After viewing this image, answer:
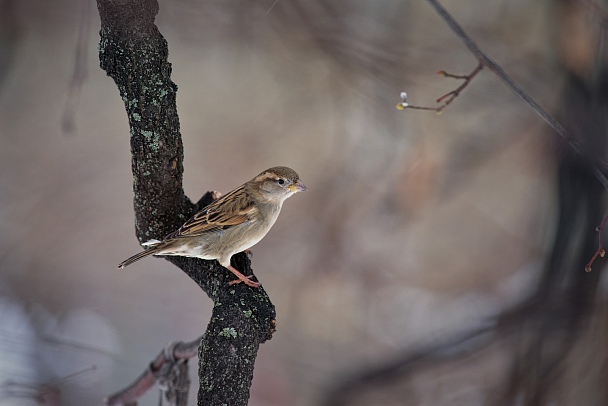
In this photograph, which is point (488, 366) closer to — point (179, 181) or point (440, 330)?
point (440, 330)

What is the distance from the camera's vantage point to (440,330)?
462cm

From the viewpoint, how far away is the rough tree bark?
203cm

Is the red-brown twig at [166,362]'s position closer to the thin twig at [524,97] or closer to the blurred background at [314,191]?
the thin twig at [524,97]

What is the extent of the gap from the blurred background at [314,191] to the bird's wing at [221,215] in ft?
5.45

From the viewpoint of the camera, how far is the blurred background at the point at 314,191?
431cm

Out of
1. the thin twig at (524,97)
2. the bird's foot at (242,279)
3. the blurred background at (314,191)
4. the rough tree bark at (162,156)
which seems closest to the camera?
the thin twig at (524,97)

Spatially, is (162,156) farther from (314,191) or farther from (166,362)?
(314,191)

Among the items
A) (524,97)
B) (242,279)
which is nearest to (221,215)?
(242,279)

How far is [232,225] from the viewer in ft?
9.07

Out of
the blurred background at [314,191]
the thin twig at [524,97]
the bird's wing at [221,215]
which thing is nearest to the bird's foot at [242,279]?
the bird's wing at [221,215]

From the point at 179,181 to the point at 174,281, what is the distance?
8.55 feet

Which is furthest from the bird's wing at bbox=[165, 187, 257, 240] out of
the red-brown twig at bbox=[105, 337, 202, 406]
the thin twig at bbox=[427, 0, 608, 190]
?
the thin twig at bbox=[427, 0, 608, 190]

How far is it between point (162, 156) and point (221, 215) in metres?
0.51

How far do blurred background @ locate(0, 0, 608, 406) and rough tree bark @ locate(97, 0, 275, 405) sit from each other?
6.67 ft
